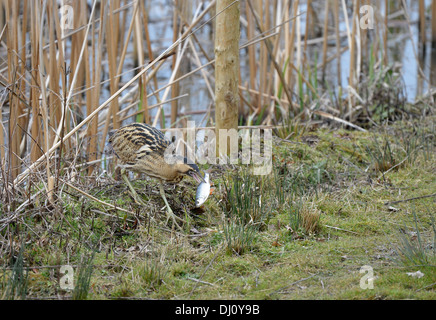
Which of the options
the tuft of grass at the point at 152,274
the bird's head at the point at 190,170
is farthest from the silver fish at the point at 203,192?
the tuft of grass at the point at 152,274

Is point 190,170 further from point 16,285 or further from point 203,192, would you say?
point 16,285

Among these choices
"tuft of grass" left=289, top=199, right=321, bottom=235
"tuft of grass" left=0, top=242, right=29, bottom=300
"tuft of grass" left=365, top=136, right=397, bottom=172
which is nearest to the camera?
"tuft of grass" left=0, top=242, right=29, bottom=300

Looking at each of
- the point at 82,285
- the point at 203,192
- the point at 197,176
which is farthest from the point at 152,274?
the point at 197,176

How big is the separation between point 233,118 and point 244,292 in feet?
A: 7.60

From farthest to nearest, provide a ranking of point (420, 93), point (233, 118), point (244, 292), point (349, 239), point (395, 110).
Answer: point (420, 93), point (395, 110), point (233, 118), point (349, 239), point (244, 292)

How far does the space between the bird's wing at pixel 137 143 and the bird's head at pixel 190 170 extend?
0.26 m

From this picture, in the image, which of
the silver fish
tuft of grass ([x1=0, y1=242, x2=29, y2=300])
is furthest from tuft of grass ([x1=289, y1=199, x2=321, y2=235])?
tuft of grass ([x1=0, y1=242, x2=29, y2=300])

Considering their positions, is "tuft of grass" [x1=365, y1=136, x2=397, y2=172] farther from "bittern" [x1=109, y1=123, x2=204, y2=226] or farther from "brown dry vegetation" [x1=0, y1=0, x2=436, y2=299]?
"bittern" [x1=109, y1=123, x2=204, y2=226]

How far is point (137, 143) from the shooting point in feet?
15.0

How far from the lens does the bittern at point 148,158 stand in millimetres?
4309

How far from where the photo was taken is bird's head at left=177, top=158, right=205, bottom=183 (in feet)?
13.9
